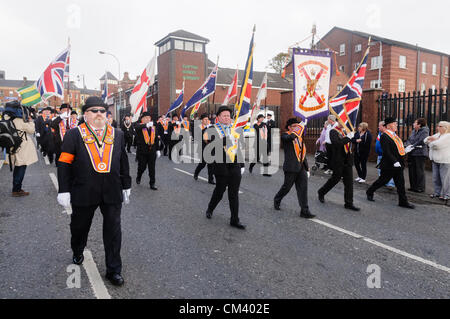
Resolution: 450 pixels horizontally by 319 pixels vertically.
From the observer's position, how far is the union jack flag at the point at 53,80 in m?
10.7

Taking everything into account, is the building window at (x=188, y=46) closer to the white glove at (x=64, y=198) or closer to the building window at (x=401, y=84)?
the building window at (x=401, y=84)

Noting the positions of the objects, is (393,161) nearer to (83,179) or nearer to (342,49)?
(83,179)

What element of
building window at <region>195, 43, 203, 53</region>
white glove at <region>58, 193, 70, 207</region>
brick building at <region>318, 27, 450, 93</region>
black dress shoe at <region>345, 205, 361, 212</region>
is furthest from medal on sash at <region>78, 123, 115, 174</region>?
building window at <region>195, 43, 203, 53</region>

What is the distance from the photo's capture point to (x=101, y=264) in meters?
3.99

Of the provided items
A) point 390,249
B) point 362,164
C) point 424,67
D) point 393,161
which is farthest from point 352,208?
point 424,67

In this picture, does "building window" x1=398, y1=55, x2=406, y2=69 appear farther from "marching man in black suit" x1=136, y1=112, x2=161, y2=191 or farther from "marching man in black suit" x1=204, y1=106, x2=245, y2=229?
"marching man in black suit" x1=204, y1=106, x2=245, y2=229

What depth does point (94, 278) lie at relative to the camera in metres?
3.63

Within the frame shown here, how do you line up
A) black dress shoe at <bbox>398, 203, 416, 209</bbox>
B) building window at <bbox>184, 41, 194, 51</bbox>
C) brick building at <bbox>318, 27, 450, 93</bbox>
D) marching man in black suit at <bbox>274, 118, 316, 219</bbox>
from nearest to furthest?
marching man in black suit at <bbox>274, 118, 316, 219</bbox> < black dress shoe at <bbox>398, 203, 416, 209</bbox> < brick building at <bbox>318, 27, 450, 93</bbox> < building window at <bbox>184, 41, 194, 51</bbox>

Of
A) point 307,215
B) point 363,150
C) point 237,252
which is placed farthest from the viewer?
point 363,150

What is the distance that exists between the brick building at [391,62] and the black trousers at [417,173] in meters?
26.3

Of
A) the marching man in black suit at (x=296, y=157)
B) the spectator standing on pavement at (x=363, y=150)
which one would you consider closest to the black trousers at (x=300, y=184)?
the marching man in black suit at (x=296, y=157)

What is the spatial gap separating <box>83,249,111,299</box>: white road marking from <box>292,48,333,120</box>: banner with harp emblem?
4748 mm

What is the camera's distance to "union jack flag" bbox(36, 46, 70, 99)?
10.7 meters

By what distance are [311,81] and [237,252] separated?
4349mm
